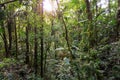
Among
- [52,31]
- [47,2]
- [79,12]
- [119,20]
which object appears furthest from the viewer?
[79,12]

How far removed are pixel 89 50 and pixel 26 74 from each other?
2.94 metres

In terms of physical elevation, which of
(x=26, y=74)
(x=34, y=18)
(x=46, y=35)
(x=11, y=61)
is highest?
(x=34, y=18)

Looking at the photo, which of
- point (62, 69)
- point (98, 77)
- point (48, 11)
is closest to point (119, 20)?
point (98, 77)

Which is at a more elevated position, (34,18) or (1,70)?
(34,18)

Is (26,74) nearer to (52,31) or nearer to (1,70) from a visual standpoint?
(1,70)

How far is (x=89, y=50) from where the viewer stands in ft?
16.2

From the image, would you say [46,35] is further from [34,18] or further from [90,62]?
[90,62]

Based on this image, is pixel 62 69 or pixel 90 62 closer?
pixel 90 62

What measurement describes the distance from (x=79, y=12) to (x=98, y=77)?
16.4 feet

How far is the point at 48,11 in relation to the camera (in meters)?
6.98

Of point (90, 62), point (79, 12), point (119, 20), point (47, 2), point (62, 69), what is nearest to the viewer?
point (90, 62)

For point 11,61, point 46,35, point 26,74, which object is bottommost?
point 26,74

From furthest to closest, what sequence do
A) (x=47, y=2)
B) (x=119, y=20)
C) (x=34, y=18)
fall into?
(x=34, y=18), (x=47, y=2), (x=119, y=20)

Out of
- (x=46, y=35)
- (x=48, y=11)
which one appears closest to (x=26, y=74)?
(x=46, y=35)
